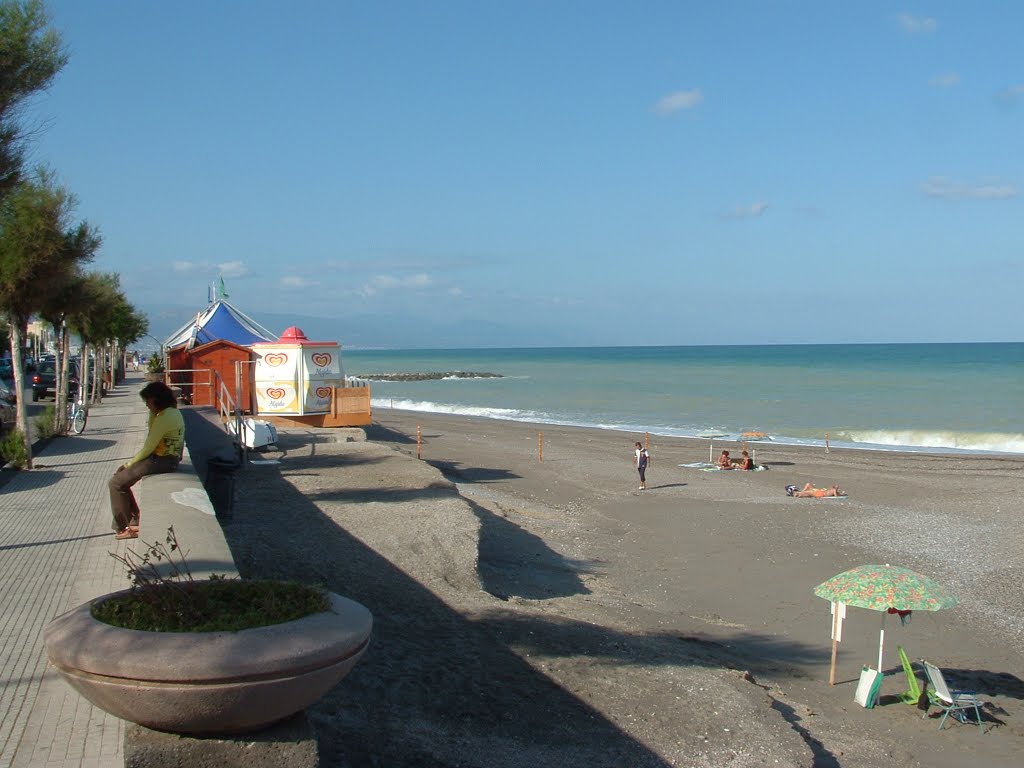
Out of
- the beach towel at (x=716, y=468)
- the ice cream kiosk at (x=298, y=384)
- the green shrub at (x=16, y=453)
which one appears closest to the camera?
the green shrub at (x=16, y=453)

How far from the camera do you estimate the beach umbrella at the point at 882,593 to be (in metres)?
9.12

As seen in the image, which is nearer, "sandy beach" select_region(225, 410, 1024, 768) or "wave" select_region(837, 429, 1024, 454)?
"sandy beach" select_region(225, 410, 1024, 768)

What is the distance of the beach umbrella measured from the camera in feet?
29.9

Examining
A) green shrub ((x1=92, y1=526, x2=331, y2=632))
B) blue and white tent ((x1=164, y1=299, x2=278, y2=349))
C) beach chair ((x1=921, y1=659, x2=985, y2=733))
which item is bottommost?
beach chair ((x1=921, y1=659, x2=985, y2=733))

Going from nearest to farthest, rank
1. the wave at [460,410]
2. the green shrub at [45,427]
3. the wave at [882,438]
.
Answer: the green shrub at [45,427] < the wave at [882,438] < the wave at [460,410]

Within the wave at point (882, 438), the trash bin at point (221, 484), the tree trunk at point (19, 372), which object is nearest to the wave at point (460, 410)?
the wave at point (882, 438)

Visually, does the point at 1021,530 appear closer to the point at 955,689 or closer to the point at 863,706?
the point at 955,689

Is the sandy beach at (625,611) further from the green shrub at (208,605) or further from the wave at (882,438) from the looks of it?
the wave at (882,438)

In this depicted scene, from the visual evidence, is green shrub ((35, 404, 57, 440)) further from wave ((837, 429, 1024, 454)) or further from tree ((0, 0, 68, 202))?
wave ((837, 429, 1024, 454))

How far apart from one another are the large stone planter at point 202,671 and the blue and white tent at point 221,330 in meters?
23.2

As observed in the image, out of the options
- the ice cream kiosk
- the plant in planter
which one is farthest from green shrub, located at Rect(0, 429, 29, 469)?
the plant in planter

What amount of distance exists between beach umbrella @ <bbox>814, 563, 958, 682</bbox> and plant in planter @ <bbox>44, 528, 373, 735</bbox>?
22.7ft

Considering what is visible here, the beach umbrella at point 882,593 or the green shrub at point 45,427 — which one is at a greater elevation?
the green shrub at point 45,427

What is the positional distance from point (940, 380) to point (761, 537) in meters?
74.0
